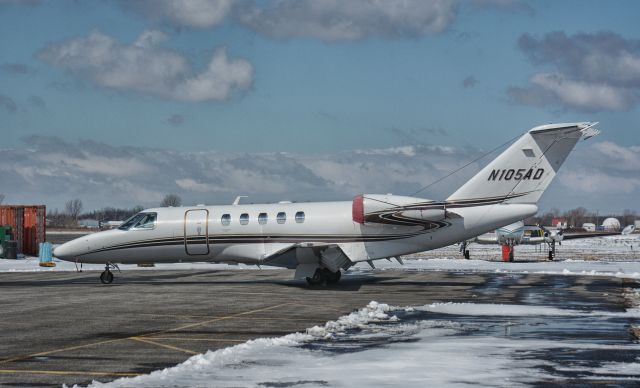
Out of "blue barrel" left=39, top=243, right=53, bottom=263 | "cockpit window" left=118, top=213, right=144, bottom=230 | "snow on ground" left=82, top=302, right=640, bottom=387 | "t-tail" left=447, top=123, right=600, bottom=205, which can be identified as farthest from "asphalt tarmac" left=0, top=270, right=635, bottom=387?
"blue barrel" left=39, top=243, right=53, bottom=263

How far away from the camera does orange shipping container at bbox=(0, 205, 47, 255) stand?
58.2 meters

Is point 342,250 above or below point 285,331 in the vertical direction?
above

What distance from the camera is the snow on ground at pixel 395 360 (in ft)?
34.6

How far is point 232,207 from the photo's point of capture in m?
30.1

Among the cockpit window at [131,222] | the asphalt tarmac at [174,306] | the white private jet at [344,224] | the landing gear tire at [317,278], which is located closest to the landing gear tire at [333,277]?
the white private jet at [344,224]

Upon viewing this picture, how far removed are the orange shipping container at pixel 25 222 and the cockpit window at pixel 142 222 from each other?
1191 inches

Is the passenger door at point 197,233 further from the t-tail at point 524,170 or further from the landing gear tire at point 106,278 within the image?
the t-tail at point 524,170

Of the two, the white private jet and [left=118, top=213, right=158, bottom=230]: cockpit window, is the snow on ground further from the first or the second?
[left=118, top=213, right=158, bottom=230]: cockpit window

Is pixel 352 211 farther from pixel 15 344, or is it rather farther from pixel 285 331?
pixel 15 344

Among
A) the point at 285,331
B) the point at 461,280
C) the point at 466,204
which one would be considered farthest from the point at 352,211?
the point at 285,331

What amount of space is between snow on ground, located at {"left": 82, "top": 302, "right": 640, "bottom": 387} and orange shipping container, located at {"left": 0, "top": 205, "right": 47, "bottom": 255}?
4662cm

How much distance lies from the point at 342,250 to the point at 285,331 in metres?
12.3

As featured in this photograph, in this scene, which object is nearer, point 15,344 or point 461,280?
point 15,344

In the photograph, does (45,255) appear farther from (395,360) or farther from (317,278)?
(395,360)
